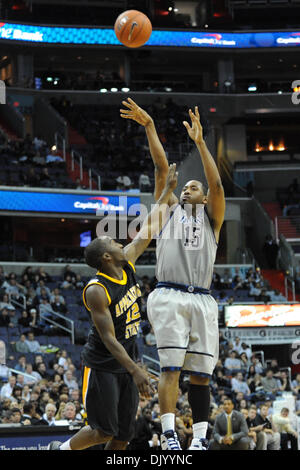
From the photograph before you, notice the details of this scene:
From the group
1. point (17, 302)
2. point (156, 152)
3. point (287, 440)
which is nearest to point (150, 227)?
point (156, 152)

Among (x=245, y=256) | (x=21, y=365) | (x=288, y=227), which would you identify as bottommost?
(x=21, y=365)

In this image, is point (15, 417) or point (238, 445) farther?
point (15, 417)

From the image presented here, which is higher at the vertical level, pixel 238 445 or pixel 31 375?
pixel 31 375

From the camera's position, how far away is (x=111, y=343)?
243 inches

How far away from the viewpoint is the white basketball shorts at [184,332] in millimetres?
6559

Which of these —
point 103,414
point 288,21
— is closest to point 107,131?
point 288,21

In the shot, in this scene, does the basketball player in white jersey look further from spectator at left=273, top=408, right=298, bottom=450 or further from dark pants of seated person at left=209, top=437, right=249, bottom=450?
spectator at left=273, top=408, right=298, bottom=450

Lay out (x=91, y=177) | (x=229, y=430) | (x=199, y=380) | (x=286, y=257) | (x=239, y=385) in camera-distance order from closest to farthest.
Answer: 1. (x=199, y=380)
2. (x=229, y=430)
3. (x=239, y=385)
4. (x=91, y=177)
5. (x=286, y=257)

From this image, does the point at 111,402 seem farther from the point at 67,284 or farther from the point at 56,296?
Result: the point at 67,284

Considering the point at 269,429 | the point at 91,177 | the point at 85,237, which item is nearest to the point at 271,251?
the point at 91,177

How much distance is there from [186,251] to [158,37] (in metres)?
30.5

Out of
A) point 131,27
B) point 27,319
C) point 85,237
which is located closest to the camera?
point 131,27

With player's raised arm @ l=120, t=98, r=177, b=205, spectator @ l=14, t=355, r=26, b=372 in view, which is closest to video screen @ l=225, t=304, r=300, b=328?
spectator @ l=14, t=355, r=26, b=372

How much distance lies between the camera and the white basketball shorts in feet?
21.5
